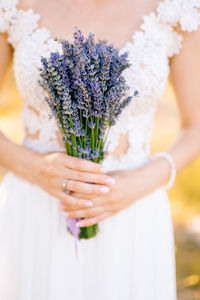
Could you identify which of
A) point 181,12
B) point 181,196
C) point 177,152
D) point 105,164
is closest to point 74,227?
point 105,164

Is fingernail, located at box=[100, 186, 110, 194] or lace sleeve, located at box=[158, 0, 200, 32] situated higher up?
lace sleeve, located at box=[158, 0, 200, 32]

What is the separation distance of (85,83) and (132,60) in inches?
16.1

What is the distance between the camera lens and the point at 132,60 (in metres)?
1.30

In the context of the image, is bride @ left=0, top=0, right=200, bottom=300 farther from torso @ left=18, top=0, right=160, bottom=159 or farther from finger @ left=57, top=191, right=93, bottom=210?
finger @ left=57, top=191, right=93, bottom=210

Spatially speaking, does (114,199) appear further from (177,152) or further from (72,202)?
(177,152)

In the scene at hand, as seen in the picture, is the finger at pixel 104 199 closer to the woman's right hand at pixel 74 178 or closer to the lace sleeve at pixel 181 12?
the woman's right hand at pixel 74 178

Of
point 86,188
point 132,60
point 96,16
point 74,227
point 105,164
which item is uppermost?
point 96,16

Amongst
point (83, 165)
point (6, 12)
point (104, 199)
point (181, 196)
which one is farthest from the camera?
point (181, 196)

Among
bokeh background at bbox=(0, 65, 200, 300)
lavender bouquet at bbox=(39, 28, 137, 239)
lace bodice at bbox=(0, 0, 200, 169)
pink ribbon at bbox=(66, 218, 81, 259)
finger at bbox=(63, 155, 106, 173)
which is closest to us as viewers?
lavender bouquet at bbox=(39, 28, 137, 239)

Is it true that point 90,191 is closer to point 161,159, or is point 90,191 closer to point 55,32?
point 161,159

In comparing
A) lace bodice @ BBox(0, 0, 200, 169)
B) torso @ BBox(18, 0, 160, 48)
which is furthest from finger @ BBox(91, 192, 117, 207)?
torso @ BBox(18, 0, 160, 48)

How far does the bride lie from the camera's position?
4.52ft

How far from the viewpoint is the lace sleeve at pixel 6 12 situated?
4.59 feet

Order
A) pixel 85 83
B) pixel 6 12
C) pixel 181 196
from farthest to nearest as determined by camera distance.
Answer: pixel 181 196 < pixel 6 12 < pixel 85 83
